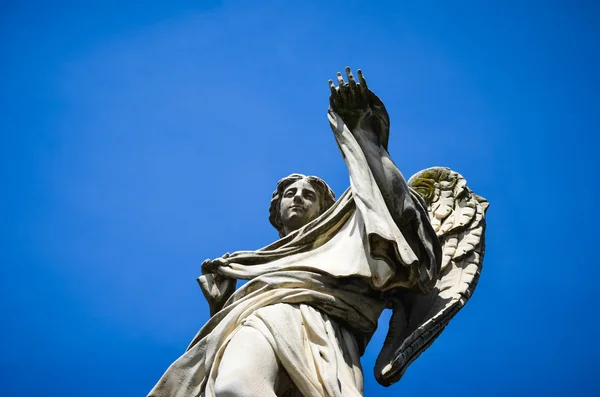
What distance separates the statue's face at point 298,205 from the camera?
10203 mm

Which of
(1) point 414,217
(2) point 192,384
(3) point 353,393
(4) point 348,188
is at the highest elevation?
(4) point 348,188

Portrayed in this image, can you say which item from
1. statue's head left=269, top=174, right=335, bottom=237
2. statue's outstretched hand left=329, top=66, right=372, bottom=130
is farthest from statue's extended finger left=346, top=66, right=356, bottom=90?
statue's head left=269, top=174, right=335, bottom=237

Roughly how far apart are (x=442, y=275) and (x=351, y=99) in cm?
167

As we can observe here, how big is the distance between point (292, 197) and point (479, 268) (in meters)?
1.69

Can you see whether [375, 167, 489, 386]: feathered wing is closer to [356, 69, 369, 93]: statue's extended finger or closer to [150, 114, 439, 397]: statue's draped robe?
[150, 114, 439, 397]: statue's draped robe

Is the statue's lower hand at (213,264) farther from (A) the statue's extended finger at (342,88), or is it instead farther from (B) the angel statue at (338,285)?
(A) the statue's extended finger at (342,88)

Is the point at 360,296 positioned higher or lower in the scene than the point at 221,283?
lower

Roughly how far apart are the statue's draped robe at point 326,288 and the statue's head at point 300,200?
0.42m

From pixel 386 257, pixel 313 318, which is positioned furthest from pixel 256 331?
pixel 386 257

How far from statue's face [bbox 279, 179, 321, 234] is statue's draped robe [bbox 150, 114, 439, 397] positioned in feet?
1.33

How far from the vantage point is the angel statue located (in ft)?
27.0

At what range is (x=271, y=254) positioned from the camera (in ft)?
31.6

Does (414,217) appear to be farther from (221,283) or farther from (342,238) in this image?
(221,283)

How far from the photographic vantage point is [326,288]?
898 cm
